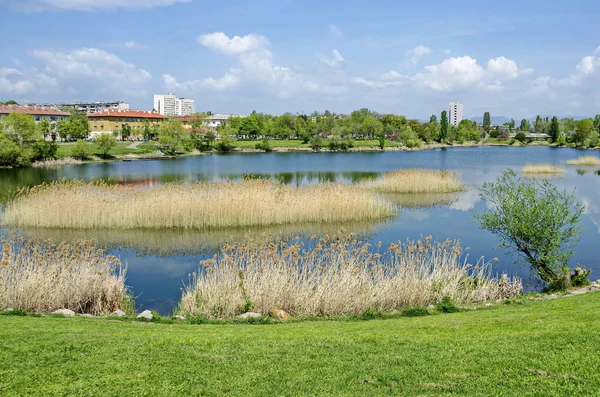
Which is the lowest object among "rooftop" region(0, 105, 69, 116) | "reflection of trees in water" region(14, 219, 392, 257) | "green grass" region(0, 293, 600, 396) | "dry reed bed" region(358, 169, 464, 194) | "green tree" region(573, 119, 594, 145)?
"reflection of trees in water" region(14, 219, 392, 257)

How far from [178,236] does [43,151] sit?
2154 inches

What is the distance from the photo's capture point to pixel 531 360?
6066 mm

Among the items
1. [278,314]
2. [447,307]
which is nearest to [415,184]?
[447,307]

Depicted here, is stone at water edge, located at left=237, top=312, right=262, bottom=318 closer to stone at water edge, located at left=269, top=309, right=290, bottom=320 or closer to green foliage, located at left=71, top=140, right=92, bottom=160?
stone at water edge, located at left=269, top=309, right=290, bottom=320

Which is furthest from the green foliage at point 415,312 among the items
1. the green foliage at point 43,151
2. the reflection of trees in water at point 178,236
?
the green foliage at point 43,151

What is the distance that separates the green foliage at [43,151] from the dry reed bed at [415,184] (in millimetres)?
49462

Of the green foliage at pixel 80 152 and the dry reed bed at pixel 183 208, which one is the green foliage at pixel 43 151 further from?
the dry reed bed at pixel 183 208

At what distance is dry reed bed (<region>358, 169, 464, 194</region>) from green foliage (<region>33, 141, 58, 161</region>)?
49.5 meters

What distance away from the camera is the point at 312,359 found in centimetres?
651

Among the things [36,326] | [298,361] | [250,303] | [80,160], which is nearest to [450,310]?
[250,303]

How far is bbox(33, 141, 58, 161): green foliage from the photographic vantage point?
218 ft

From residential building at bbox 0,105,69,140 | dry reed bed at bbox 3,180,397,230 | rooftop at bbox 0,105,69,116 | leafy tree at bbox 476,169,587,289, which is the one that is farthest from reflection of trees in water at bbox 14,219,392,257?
rooftop at bbox 0,105,69,116

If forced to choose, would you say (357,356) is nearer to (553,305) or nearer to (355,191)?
(553,305)

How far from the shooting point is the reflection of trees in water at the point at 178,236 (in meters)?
19.4
